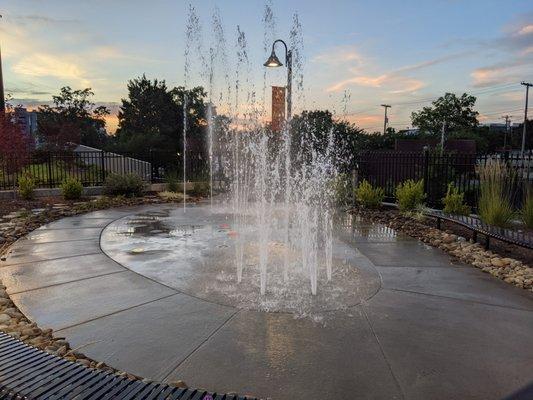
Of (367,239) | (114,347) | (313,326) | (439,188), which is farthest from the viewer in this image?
(439,188)

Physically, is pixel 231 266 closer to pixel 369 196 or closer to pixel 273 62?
pixel 369 196

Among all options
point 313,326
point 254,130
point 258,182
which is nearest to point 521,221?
point 313,326

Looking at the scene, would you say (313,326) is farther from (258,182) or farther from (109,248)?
(258,182)

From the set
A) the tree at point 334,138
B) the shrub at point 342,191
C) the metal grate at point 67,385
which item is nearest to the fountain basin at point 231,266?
the metal grate at point 67,385

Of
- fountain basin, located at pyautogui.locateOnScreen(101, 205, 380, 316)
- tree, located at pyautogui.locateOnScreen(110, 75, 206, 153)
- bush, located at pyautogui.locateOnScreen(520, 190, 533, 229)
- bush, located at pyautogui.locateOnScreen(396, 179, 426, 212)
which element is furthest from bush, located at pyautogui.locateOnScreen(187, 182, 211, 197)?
tree, located at pyautogui.locateOnScreen(110, 75, 206, 153)

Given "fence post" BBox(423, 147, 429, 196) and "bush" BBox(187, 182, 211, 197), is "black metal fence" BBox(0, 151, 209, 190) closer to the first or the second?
"bush" BBox(187, 182, 211, 197)

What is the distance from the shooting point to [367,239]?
751 centimetres

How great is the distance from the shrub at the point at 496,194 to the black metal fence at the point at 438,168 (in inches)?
14.3

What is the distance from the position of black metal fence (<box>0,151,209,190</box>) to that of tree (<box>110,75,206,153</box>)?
2183 cm

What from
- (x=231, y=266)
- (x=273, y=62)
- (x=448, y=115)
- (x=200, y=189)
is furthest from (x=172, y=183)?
(x=448, y=115)

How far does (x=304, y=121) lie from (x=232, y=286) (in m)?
14.1

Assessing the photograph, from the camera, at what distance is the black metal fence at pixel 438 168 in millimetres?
8828

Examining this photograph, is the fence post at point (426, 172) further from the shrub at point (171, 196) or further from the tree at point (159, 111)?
the tree at point (159, 111)

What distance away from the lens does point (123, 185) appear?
13.0 meters
